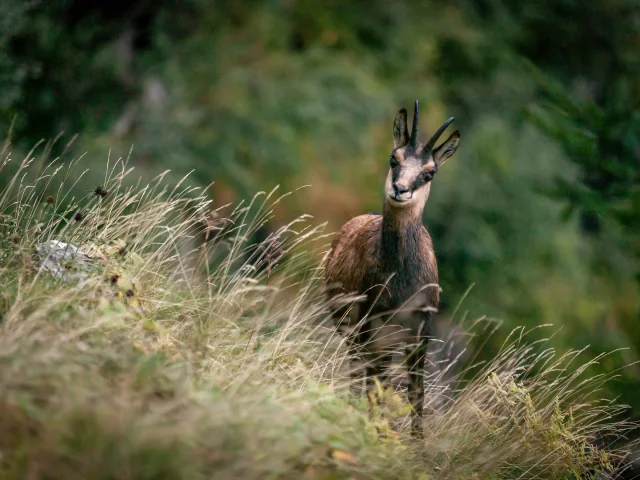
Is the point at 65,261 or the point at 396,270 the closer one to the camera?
the point at 65,261

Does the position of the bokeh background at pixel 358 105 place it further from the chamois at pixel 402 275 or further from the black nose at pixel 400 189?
the black nose at pixel 400 189

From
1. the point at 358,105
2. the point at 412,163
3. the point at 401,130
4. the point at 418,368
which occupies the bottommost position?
the point at 418,368

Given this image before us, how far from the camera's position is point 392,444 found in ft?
16.1

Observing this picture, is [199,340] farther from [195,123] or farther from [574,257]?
[574,257]

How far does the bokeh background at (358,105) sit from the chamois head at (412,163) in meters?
7.20

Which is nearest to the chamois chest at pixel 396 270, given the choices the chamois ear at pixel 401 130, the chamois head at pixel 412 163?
the chamois head at pixel 412 163

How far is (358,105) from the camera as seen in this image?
17.6 meters

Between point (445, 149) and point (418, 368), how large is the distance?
1.57 meters

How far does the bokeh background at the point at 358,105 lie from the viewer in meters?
14.5

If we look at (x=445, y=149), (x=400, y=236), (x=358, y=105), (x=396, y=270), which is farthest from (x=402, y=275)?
(x=358, y=105)

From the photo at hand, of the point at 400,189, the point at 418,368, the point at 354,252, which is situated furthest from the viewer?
the point at 354,252

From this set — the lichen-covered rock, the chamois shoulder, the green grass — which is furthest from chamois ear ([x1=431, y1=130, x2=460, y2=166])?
the lichen-covered rock

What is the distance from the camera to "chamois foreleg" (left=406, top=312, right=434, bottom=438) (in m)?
5.66

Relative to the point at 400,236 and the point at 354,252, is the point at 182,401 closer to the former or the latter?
the point at 400,236
